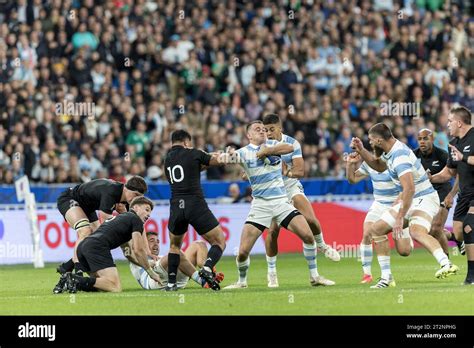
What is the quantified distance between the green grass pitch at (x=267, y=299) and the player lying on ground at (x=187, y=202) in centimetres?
56

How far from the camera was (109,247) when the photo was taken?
17.0 meters

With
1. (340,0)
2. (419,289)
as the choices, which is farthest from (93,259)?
(340,0)

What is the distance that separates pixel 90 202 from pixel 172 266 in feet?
7.33

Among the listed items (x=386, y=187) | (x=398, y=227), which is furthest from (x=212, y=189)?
(x=398, y=227)

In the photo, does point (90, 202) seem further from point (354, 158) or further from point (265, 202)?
point (354, 158)

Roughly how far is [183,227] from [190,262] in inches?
38.0

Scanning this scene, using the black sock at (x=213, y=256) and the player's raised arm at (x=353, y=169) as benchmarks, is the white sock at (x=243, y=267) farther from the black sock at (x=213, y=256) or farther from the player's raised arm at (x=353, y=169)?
the player's raised arm at (x=353, y=169)

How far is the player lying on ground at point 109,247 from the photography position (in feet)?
54.8

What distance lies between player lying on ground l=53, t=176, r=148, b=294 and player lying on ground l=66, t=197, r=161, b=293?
0.72ft

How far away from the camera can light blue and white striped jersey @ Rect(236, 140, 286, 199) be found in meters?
16.8

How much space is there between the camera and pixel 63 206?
18625mm

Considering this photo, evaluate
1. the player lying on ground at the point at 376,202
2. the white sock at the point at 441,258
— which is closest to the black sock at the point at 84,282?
the player lying on ground at the point at 376,202

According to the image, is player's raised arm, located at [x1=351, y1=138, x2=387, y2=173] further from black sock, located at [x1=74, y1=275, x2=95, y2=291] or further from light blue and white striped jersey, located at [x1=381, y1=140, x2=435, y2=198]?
black sock, located at [x1=74, y1=275, x2=95, y2=291]

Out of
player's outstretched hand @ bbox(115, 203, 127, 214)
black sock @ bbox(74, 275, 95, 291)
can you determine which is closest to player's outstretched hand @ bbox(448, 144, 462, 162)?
player's outstretched hand @ bbox(115, 203, 127, 214)
